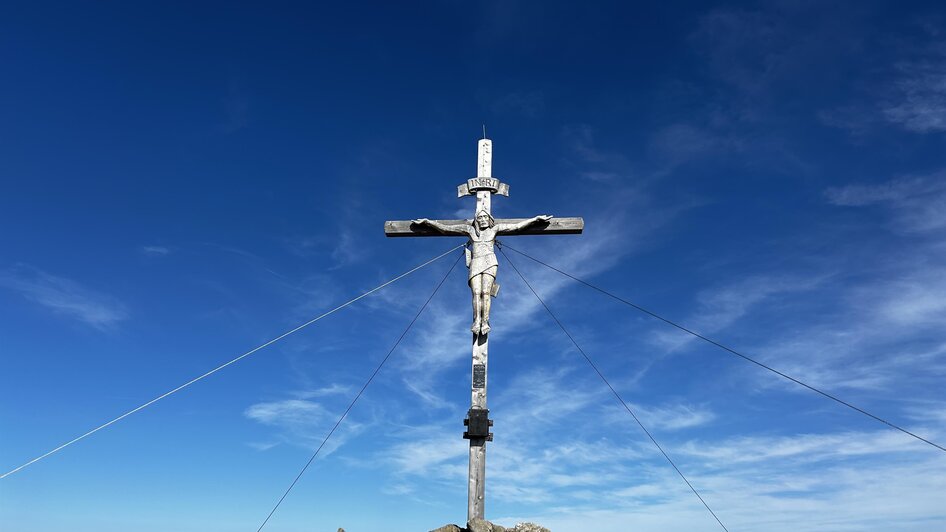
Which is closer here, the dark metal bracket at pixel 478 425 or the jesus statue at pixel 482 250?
the dark metal bracket at pixel 478 425

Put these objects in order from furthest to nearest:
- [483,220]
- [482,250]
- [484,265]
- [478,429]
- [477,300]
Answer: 1. [483,220]
2. [482,250]
3. [484,265]
4. [477,300]
5. [478,429]

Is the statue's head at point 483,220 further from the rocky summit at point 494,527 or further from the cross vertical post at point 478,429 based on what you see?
the rocky summit at point 494,527

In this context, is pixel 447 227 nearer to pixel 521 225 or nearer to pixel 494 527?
pixel 521 225

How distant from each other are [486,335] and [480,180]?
362 centimetres

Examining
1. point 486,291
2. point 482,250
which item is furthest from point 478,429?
point 482,250

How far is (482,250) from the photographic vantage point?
15711 millimetres

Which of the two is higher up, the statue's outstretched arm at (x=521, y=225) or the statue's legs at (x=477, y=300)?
the statue's outstretched arm at (x=521, y=225)

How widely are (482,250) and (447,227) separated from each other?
114 centimetres

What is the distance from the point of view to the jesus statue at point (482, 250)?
49.6 feet

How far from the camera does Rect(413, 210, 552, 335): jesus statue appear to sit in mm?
15133

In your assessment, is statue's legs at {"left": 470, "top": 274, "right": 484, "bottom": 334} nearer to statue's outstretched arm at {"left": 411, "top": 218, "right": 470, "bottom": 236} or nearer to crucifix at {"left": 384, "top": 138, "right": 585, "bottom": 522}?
crucifix at {"left": 384, "top": 138, "right": 585, "bottom": 522}

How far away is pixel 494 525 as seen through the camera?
13.2 meters

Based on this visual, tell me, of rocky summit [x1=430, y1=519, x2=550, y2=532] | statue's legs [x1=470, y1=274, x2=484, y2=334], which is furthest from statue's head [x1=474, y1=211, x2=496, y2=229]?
rocky summit [x1=430, y1=519, x2=550, y2=532]

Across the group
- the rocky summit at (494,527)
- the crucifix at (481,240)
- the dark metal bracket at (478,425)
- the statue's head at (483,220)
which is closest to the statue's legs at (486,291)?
the crucifix at (481,240)
